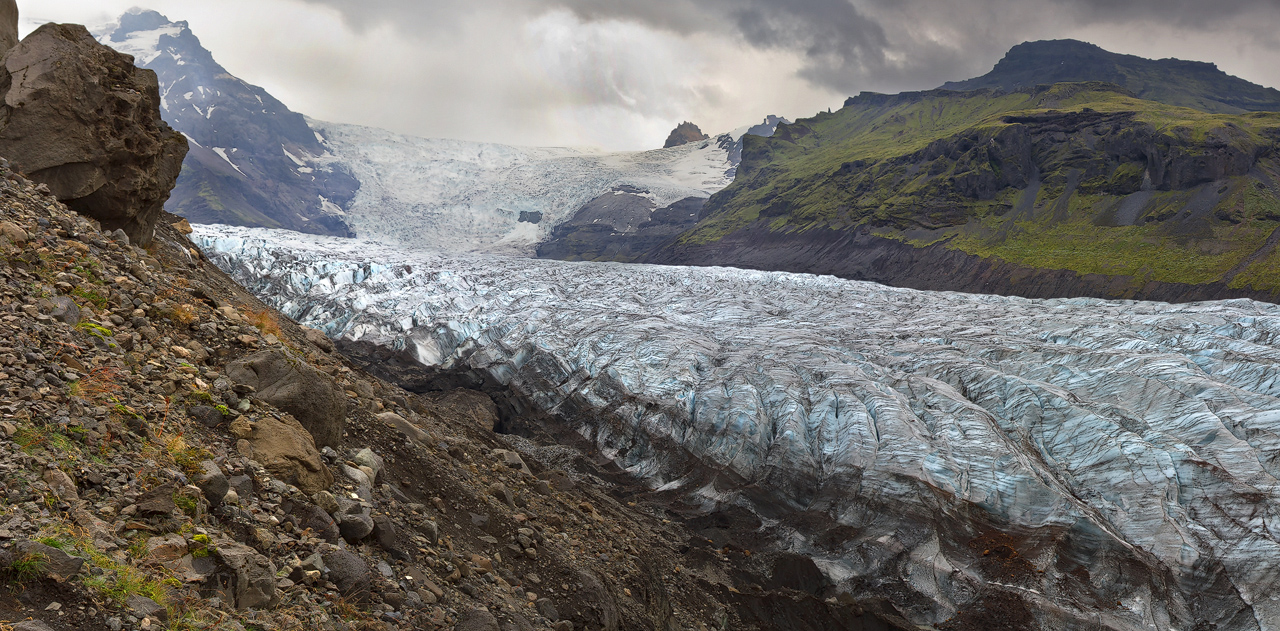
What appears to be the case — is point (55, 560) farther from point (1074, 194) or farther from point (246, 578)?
point (1074, 194)

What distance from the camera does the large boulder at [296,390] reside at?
22.3 feet

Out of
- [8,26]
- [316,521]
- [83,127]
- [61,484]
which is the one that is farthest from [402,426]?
[8,26]

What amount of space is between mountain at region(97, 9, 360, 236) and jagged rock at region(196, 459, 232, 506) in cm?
11721

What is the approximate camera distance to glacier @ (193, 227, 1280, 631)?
14.8 meters

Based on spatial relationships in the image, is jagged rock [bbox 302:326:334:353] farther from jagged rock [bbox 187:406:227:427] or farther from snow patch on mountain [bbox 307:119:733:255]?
snow patch on mountain [bbox 307:119:733:255]

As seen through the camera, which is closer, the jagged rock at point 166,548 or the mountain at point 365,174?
the jagged rock at point 166,548

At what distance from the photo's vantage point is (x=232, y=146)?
14088cm

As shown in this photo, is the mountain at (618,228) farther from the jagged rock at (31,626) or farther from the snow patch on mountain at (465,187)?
the jagged rock at (31,626)

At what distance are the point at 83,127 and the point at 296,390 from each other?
6.26 meters

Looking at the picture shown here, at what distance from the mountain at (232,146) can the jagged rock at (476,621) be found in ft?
384

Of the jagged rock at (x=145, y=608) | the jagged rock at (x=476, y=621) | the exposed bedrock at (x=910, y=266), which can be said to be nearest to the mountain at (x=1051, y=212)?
the exposed bedrock at (x=910, y=266)

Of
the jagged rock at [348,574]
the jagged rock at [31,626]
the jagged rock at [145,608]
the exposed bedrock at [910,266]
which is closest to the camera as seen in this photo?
the jagged rock at [31,626]

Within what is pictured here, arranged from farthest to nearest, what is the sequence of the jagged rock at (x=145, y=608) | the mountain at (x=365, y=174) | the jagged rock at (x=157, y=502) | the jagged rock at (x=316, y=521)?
the mountain at (x=365, y=174) < the jagged rock at (x=316, y=521) < the jagged rock at (x=157, y=502) < the jagged rock at (x=145, y=608)

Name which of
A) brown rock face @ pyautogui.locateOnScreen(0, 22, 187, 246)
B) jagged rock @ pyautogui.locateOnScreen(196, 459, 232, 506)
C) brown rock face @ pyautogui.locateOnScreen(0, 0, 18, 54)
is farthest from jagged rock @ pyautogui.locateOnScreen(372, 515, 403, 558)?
brown rock face @ pyautogui.locateOnScreen(0, 0, 18, 54)
